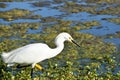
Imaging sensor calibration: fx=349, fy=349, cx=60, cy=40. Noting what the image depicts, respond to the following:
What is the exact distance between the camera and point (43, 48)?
9.20 m

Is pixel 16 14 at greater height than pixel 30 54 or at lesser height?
lesser

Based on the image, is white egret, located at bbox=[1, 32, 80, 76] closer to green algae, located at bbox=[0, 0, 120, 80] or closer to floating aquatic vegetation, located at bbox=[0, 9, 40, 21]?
green algae, located at bbox=[0, 0, 120, 80]

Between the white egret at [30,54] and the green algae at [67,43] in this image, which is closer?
the white egret at [30,54]

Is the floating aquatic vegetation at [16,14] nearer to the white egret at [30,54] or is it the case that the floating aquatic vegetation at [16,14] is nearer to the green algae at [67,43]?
the green algae at [67,43]

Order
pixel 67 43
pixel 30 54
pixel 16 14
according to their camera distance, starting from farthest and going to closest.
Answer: pixel 16 14 → pixel 67 43 → pixel 30 54

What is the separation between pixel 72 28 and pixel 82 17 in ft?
7.31

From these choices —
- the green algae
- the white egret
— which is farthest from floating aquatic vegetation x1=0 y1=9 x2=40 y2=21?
the white egret

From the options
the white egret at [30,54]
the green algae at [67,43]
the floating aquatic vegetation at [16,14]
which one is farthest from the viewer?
the floating aquatic vegetation at [16,14]

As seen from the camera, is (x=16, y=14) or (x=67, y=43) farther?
(x=16, y=14)

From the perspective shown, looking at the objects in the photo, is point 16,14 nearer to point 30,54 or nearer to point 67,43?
point 67,43

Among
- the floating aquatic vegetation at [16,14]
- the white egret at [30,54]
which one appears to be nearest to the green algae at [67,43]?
the floating aquatic vegetation at [16,14]

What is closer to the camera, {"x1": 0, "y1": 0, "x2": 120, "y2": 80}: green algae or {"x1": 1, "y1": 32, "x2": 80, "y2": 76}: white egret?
{"x1": 1, "y1": 32, "x2": 80, "y2": 76}: white egret

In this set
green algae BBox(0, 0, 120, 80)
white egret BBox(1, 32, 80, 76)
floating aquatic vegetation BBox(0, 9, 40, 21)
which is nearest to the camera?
white egret BBox(1, 32, 80, 76)

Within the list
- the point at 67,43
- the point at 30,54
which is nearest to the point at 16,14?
the point at 67,43
